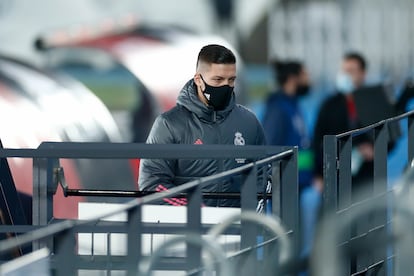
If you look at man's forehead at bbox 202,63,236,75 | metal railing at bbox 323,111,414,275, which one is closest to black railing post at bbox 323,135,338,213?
metal railing at bbox 323,111,414,275

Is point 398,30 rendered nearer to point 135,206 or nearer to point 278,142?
point 278,142

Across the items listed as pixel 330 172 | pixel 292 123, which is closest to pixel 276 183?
pixel 330 172

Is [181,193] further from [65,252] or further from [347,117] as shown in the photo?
[347,117]

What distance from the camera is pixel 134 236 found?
14.7 ft

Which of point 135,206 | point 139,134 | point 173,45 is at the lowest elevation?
point 135,206

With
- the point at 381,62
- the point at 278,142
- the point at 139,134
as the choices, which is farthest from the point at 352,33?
the point at 278,142

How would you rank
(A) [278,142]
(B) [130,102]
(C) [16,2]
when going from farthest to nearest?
(B) [130,102] < (C) [16,2] < (A) [278,142]

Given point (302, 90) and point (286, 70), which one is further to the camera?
point (302, 90)

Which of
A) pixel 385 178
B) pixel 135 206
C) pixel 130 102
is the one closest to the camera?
pixel 135 206

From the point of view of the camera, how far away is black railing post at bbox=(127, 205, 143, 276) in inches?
175

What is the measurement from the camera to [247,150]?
588 centimetres

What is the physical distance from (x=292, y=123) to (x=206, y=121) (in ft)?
14.9

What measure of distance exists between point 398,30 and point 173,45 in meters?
4.12

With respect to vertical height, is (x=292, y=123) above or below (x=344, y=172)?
above
